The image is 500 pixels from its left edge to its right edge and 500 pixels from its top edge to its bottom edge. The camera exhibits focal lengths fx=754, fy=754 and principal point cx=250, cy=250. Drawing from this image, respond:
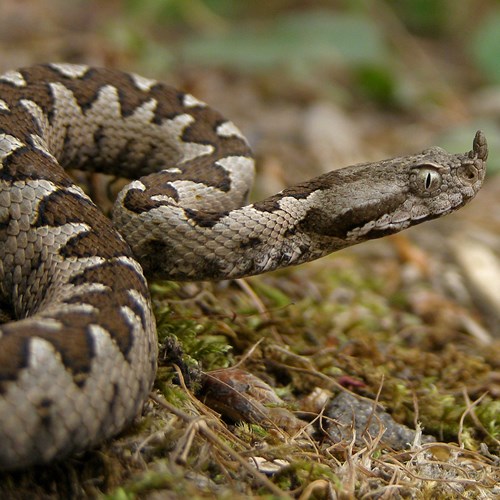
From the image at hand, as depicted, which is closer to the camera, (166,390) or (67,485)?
(67,485)

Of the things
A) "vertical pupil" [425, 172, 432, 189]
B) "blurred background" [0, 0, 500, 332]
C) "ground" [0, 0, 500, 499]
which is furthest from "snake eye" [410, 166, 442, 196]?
"blurred background" [0, 0, 500, 332]

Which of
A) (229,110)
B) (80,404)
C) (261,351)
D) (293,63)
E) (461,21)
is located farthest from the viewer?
(461,21)

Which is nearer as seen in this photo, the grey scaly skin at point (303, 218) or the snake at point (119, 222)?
the snake at point (119, 222)

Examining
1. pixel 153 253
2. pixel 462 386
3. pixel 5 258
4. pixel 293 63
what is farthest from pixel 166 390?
pixel 293 63

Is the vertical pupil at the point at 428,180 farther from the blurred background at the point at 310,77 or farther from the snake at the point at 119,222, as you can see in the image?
the blurred background at the point at 310,77

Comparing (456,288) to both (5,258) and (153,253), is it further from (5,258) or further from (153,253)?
(5,258)

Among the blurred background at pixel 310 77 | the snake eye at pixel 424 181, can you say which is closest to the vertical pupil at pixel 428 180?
the snake eye at pixel 424 181

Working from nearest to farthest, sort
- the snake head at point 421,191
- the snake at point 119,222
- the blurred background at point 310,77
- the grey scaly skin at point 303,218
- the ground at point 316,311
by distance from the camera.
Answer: the snake at point 119,222
the ground at point 316,311
the grey scaly skin at point 303,218
the snake head at point 421,191
the blurred background at point 310,77
